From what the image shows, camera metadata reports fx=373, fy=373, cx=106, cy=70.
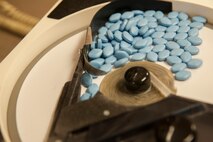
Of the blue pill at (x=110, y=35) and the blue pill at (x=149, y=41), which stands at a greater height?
the blue pill at (x=110, y=35)

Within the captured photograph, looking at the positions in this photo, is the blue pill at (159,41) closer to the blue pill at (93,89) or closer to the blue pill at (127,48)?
the blue pill at (127,48)

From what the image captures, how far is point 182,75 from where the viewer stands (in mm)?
587

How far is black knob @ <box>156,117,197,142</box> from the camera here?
1.24 feet

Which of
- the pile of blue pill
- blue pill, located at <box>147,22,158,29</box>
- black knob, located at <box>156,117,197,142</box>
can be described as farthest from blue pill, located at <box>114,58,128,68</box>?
black knob, located at <box>156,117,197,142</box>

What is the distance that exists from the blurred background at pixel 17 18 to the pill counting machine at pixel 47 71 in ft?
0.62

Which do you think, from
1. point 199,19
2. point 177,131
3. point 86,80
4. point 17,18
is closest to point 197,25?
point 199,19

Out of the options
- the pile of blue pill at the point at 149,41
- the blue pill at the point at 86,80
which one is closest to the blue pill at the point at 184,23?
the pile of blue pill at the point at 149,41

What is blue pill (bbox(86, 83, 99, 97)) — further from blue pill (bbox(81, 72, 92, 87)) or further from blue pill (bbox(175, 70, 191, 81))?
blue pill (bbox(175, 70, 191, 81))

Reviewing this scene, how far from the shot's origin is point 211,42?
651 millimetres

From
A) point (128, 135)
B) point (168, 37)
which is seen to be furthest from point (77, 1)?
point (128, 135)

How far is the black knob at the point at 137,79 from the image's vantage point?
518 mm

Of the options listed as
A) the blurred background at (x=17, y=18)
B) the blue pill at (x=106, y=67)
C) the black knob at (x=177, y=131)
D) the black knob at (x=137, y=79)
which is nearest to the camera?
the black knob at (x=177, y=131)

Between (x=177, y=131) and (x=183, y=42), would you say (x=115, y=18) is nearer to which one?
(x=183, y=42)

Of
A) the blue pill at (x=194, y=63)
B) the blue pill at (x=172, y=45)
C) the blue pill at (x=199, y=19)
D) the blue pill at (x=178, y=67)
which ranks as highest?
the blue pill at (x=172, y=45)
